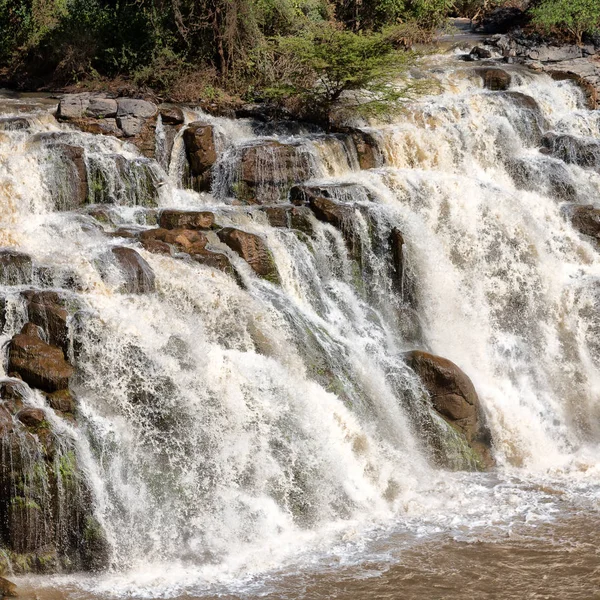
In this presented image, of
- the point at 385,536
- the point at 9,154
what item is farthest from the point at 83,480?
the point at 9,154

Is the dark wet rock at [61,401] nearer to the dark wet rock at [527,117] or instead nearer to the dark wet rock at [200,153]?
the dark wet rock at [200,153]

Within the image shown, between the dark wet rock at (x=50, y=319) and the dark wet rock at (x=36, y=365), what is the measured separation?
0.31 m

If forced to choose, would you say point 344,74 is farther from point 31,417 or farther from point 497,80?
point 31,417

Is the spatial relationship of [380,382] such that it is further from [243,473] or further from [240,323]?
[243,473]

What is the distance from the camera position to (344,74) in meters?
17.4

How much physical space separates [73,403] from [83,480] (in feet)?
2.88

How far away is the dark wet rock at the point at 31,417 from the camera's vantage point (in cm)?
852

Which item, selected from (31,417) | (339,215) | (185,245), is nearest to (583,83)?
(339,215)

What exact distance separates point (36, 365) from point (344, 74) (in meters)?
10.3

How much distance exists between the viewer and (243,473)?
9.36m

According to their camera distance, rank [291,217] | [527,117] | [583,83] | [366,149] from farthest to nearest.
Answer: [583,83] → [527,117] → [366,149] → [291,217]

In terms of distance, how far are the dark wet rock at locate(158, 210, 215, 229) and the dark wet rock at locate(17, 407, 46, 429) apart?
4.45 metres

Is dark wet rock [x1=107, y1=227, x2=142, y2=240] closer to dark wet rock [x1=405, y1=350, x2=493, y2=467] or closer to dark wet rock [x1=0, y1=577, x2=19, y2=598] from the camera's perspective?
dark wet rock [x1=405, y1=350, x2=493, y2=467]

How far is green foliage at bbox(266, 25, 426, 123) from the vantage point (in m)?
17.2
